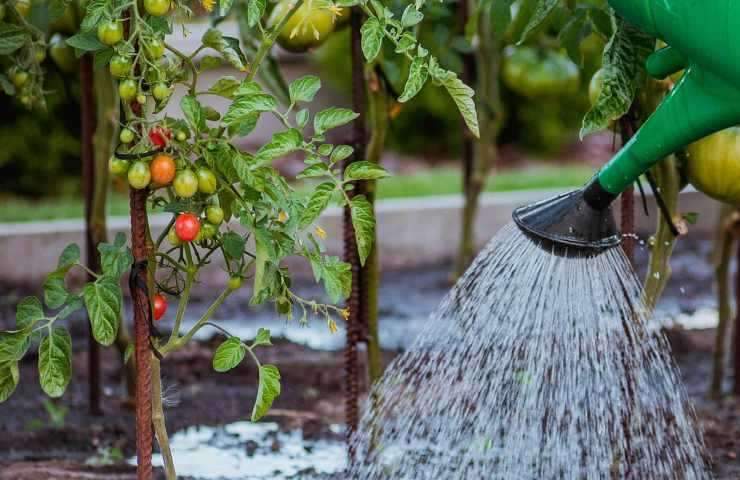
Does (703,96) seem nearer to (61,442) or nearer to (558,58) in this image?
(61,442)

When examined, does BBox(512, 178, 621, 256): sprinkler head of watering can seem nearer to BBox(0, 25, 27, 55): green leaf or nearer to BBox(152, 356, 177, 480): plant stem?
BBox(152, 356, 177, 480): plant stem

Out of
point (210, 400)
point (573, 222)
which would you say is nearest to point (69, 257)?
point (573, 222)

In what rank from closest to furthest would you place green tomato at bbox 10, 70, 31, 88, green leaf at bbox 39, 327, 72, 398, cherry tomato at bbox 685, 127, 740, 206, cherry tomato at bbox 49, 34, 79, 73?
green leaf at bbox 39, 327, 72, 398 → cherry tomato at bbox 685, 127, 740, 206 → green tomato at bbox 10, 70, 31, 88 → cherry tomato at bbox 49, 34, 79, 73

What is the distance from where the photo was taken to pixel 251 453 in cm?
248

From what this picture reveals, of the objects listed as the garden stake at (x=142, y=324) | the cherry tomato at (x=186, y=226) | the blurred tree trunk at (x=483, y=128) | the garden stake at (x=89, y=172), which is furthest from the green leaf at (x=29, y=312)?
the blurred tree trunk at (x=483, y=128)

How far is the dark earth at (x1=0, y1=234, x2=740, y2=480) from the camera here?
2.41 meters

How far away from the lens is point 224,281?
424 centimetres

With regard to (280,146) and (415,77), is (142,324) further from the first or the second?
(415,77)

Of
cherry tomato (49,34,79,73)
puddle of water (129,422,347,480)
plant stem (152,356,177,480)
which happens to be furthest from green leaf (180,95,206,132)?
cherry tomato (49,34,79,73)

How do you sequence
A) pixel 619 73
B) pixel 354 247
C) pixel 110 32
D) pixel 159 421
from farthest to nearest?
pixel 354 247, pixel 619 73, pixel 159 421, pixel 110 32

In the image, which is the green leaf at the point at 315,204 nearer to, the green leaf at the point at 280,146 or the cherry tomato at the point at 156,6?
the green leaf at the point at 280,146

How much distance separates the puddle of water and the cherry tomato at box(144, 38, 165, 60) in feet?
3.45

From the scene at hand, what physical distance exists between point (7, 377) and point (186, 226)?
Answer: 335 mm

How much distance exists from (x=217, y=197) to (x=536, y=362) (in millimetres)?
928
